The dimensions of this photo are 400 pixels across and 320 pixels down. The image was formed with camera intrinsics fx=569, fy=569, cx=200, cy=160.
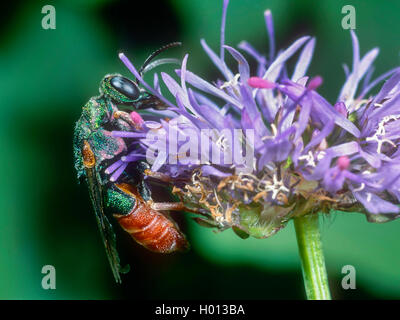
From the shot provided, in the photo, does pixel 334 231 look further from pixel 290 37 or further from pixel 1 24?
pixel 1 24

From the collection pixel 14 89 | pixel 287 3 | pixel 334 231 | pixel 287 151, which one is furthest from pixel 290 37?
pixel 287 151

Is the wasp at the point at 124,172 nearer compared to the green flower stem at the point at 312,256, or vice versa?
the green flower stem at the point at 312,256

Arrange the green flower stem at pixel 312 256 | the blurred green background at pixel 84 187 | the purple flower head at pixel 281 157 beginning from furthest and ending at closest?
the blurred green background at pixel 84 187 → the green flower stem at pixel 312 256 → the purple flower head at pixel 281 157

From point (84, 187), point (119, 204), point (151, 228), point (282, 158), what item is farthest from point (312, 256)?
point (84, 187)

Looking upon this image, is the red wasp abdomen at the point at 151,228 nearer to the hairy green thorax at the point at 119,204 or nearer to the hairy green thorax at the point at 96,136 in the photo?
the hairy green thorax at the point at 119,204

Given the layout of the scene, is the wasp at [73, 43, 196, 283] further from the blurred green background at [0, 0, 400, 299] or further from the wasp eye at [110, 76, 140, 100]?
the blurred green background at [0, 0, 400, 299]

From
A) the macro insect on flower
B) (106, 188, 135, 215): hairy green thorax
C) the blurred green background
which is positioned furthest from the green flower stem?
the blurred green background

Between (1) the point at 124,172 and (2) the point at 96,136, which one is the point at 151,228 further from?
(2) the point at 96,136

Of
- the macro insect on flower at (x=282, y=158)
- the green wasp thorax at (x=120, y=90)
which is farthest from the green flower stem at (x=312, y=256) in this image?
the green wasp thorax at (x=120, y=90)
